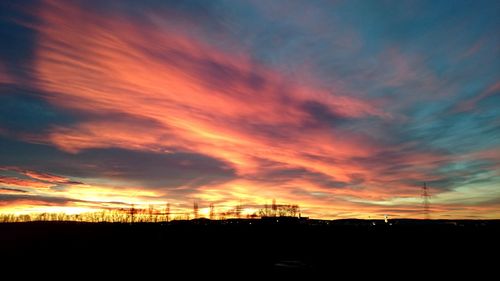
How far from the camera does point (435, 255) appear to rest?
7169 cm

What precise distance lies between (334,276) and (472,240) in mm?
79280

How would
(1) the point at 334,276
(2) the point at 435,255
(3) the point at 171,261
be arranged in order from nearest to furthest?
(1) the point at 334,276 < (3) the point at 171,261 < (2) the point at 435,255

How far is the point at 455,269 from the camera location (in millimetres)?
54500

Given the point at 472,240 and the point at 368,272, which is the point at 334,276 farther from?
the point at 472,240

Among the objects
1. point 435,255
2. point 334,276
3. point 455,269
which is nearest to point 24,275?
Result: point 334,276

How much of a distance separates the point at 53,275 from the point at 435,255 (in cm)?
6230

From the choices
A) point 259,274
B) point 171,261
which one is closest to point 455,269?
point 259,274

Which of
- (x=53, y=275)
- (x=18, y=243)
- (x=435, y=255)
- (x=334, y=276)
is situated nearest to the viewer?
(x=334, y=276)

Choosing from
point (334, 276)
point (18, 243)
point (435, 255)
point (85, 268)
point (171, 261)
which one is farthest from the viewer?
point (18, 243)

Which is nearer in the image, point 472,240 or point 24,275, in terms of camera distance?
point 24,275

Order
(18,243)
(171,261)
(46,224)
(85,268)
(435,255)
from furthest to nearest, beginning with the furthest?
(46,224)
(18,243)
(435,255)
(171,261)
(85,268)

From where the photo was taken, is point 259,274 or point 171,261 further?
point 171,261

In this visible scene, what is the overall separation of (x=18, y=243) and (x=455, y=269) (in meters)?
95.0

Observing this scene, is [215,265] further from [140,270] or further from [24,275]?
[24,275]
